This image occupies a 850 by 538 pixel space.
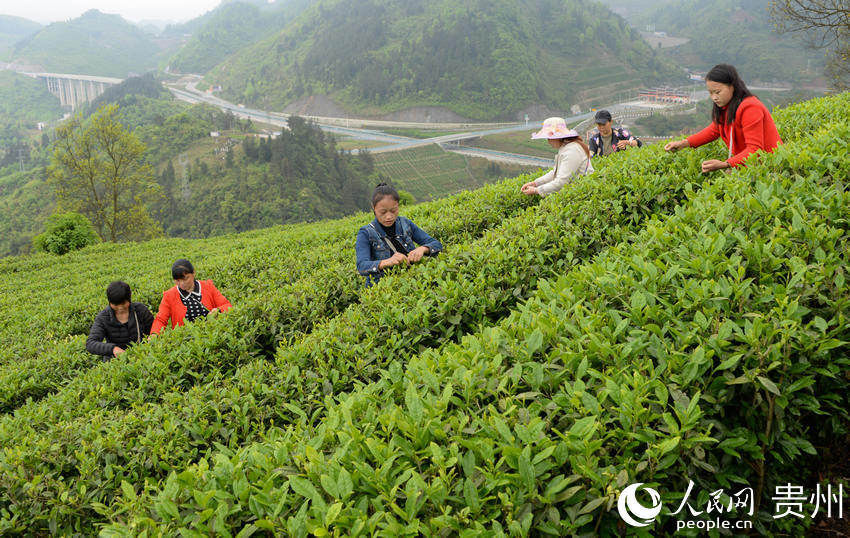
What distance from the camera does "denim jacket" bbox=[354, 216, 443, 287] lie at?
13.9 feet

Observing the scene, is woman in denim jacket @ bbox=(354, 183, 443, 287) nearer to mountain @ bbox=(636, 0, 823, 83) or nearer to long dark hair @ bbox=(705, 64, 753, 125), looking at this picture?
long dark hair @ bbox=(705, 64, 753, 125)

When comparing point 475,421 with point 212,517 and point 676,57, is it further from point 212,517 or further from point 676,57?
point 676,57

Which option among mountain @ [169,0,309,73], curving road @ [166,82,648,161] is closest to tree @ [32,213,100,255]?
curving road @ [166,82,648,161]

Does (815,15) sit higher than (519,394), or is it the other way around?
(815,15)

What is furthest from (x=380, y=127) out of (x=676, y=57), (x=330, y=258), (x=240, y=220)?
(x=330, y=258)

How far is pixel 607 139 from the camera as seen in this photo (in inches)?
304

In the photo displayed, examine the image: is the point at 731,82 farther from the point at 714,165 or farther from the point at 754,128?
the point at 714,165

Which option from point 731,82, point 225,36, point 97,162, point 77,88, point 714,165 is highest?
point 225,36

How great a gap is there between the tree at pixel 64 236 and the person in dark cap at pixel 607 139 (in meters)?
24.7

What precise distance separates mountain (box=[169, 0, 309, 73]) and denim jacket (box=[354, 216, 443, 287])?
195947 millimetres

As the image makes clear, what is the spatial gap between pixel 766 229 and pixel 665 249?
53cm

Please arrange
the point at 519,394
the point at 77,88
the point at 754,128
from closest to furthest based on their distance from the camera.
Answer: the point at 519,394 < the point at 754,128 < the point at 77,88

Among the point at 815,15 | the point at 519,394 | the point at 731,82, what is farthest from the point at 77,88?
the point at 519,394

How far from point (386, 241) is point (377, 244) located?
9cm
